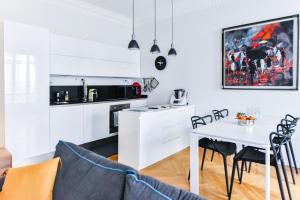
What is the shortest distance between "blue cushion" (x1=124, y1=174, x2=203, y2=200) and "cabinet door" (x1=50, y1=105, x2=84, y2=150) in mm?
2838

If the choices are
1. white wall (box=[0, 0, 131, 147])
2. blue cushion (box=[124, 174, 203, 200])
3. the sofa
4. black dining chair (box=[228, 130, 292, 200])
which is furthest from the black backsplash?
blue cushion (box=[124, 174, 203, 200])

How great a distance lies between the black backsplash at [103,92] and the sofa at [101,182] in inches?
112

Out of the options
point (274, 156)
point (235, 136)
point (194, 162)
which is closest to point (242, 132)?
point (235, 136)

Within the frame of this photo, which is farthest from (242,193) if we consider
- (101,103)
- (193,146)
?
(101,103)

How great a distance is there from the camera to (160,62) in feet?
15.9

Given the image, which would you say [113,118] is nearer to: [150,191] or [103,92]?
[103,92]

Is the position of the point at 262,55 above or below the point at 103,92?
above

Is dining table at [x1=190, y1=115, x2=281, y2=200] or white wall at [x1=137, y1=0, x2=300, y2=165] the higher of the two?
white wall at [x1=137, y1=0, x2=300, y2=165]

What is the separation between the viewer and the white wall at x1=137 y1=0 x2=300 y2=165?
3.36 meters

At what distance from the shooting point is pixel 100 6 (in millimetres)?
4477

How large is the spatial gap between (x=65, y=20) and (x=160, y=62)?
2053 mm

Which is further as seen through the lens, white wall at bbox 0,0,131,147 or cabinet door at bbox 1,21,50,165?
white wall at bbox 0,0,131,147

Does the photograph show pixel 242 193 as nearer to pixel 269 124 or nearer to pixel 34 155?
pixel 269 124

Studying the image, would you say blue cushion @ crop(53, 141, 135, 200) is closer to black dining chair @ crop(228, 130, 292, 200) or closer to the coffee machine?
black dining chair @ crop(228, 130, 292, 200)
